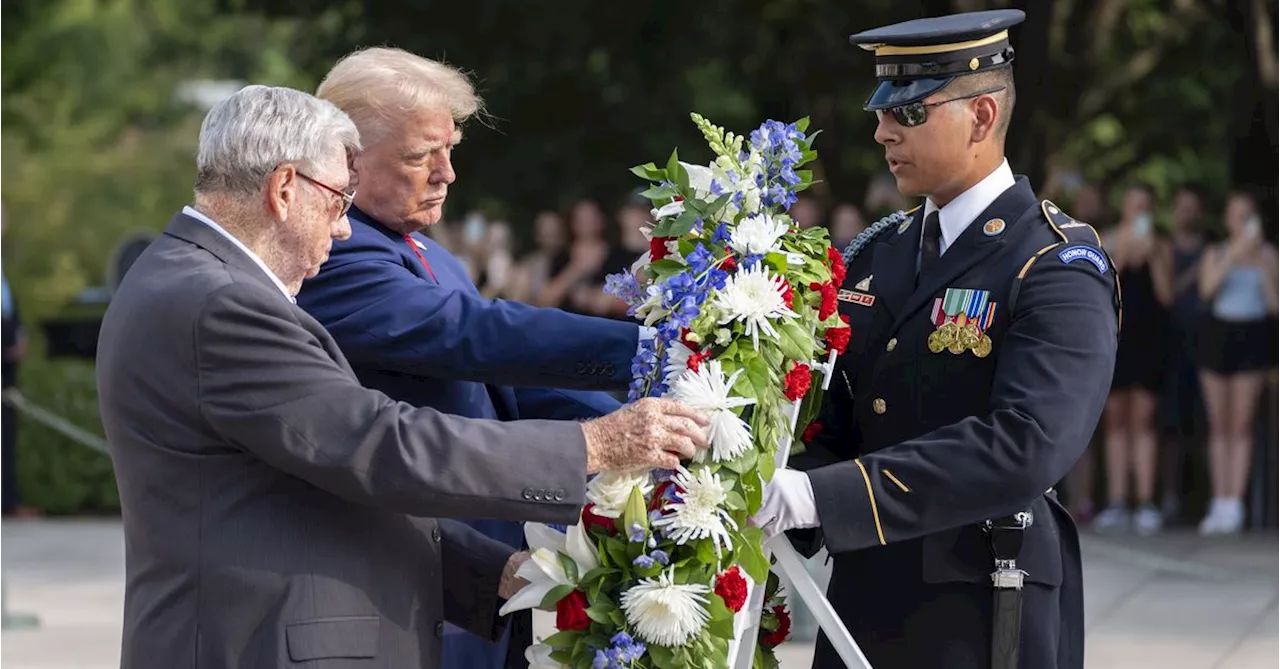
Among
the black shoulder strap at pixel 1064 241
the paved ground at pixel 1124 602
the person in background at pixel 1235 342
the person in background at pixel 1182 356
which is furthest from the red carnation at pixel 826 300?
the person in background at pixel 1182 356

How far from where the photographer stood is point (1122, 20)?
17.5 meters

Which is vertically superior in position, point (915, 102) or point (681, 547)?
point (915, 102)

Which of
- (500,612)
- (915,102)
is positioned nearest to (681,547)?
(500,612)

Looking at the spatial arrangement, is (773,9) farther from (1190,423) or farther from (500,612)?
(500,612)

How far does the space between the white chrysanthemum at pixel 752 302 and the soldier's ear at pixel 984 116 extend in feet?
2.14

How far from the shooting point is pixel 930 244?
4.03m

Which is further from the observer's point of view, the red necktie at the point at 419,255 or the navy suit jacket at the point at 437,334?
the red necktie at the point at 419,255

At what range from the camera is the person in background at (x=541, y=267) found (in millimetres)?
13576

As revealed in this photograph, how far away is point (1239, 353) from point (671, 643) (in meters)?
9.00

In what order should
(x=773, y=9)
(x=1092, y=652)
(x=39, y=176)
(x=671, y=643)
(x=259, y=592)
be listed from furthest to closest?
1. (x=39, y=176)
2. (x=773, y=9)
3. (x=1092, y=652)
4. (x=671, y=643)
5. (x=259, y=592)

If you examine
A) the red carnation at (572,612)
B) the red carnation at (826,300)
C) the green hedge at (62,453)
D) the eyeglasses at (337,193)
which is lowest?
the green hedge at (62,453)

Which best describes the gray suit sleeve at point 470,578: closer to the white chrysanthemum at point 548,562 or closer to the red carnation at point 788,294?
the white chrysanthemum at point 548,562

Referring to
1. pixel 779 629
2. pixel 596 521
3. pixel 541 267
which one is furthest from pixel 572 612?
pixel 541 267

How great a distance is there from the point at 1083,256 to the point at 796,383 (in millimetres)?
651
